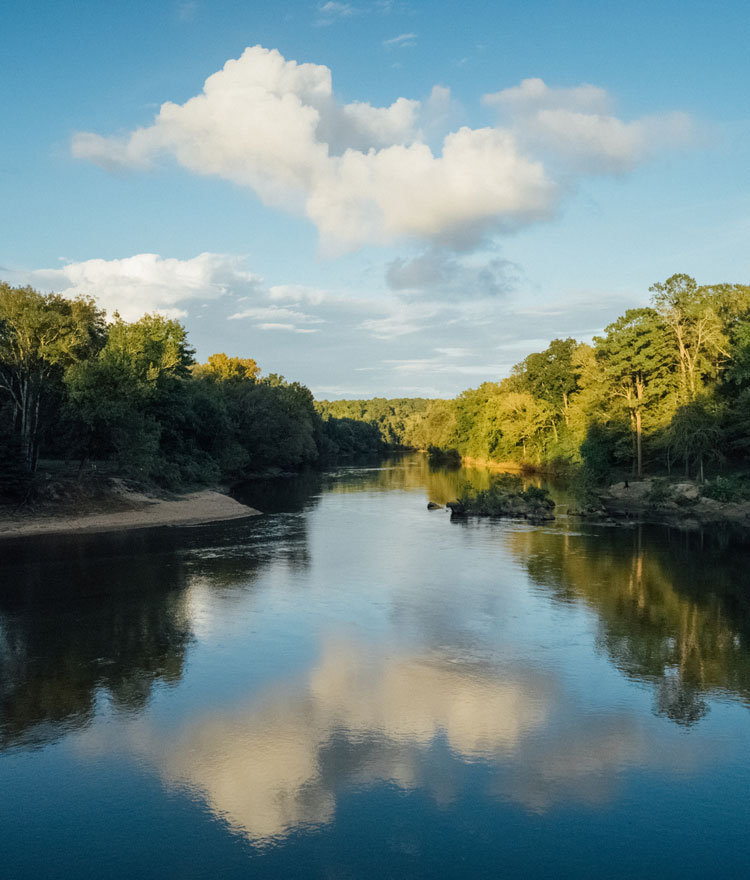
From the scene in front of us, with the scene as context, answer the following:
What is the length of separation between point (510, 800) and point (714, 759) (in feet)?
16.1

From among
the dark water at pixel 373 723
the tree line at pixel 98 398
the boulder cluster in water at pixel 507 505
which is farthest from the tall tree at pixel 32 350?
the boulder cluster in water at pixel 507 505

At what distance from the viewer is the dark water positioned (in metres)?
10.8

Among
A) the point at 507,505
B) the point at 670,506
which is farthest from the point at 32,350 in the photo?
the point at 670,506

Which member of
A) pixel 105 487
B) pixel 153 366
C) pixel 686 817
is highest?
pixel 153 366

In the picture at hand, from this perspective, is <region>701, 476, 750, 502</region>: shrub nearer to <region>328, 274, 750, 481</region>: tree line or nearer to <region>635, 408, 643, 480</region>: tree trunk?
<region>328, 274, 750, 481</region>: tree line

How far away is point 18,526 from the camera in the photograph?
4156 centimetres

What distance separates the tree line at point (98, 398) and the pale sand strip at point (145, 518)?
3162 mm

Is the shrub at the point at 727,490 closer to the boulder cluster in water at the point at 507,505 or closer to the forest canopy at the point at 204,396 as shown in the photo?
the forest canopy at the point at 204,396

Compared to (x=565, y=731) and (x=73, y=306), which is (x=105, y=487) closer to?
(x=73, y=306)

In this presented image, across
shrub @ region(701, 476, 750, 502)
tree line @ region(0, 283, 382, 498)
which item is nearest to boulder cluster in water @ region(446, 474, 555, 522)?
shrub @ region(701, 476, 750, 502)

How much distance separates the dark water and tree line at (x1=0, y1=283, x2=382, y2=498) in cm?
1961

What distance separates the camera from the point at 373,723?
1516cm

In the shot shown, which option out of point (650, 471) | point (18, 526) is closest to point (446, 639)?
point (18, 526)

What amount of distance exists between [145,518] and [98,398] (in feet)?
31.1
